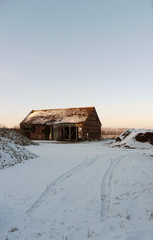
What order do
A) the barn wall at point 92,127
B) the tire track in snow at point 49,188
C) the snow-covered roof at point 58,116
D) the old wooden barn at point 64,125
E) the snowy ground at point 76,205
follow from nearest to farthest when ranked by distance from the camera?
the snowy ground at point 76,205, the tire track in snow at point 49,188, the barn wall at point 92,127, the old wooden barn at point 64,125, the snow-covered roof at point 58,116

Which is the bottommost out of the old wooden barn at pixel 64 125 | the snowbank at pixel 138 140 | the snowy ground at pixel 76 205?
the snowy ground at pixel 76 205

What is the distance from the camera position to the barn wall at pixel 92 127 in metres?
31.6

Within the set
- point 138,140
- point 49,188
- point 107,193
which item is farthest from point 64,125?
point 107,193

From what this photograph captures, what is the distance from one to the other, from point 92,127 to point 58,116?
6512 millimetres

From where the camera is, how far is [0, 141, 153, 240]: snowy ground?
3904 millimetres

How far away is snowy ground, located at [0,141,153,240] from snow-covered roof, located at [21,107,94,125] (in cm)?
2345

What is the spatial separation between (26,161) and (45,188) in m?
5.29

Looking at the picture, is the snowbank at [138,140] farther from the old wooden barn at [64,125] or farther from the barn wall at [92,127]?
the old wooden barn at [64,125]

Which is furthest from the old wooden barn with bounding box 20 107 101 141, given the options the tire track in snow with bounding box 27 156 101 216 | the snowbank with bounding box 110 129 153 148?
the tire track in snow with bounding box 27 156 101 216

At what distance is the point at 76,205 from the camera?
5.26m

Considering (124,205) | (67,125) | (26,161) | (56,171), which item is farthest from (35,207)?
(67,125)

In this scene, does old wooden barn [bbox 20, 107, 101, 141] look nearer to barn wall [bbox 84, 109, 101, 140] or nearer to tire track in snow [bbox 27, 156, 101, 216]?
barn wall [bbox 84, 109, 101, 140]

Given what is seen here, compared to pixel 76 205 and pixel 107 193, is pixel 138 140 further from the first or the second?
pixel 76 205

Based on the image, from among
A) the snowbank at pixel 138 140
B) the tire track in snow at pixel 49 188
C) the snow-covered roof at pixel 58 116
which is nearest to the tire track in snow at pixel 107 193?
the tire track in snow at pixel 49 188
